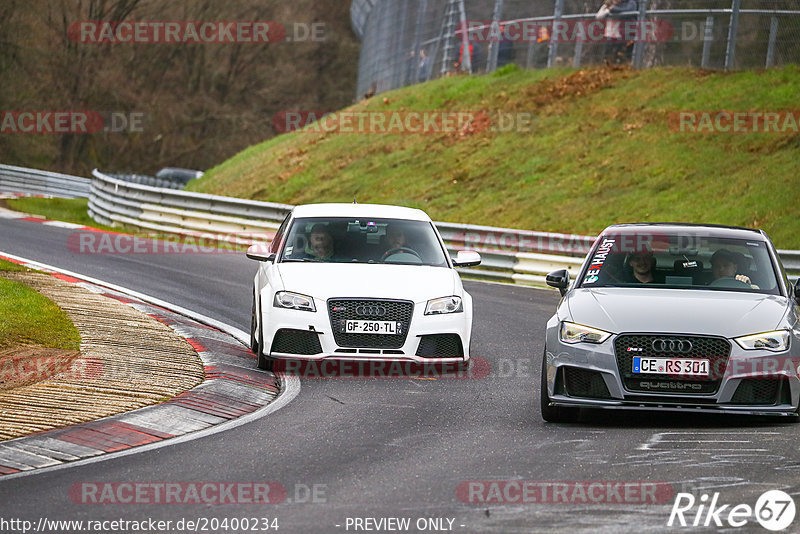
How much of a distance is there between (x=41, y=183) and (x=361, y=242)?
3236 centimetres

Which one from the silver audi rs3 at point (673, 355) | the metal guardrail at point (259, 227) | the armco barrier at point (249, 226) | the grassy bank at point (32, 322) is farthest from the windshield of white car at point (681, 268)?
the armco barrier at point (249, 226)

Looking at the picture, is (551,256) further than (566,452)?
Yes

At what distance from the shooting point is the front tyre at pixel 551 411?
931cm

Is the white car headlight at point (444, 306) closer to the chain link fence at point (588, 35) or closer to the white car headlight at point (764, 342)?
the white car headlight at point (764, 342)

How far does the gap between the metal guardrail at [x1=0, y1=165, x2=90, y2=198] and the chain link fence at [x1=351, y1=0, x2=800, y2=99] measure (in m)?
11.5

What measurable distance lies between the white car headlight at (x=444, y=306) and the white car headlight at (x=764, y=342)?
127 inches

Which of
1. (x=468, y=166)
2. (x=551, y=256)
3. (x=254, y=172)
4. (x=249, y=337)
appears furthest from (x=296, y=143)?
(x=249, y=337)

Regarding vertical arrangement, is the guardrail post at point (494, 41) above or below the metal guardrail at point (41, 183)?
above

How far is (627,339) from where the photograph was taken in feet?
29.5

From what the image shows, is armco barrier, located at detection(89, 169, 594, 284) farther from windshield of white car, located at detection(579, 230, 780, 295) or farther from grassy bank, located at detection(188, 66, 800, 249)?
windshield of white car, located at detection(579, 230, 780, 295)

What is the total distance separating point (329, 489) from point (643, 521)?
180 centimetres

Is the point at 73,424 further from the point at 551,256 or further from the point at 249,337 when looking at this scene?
the point at 551,256

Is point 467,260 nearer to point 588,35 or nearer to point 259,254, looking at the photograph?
point 259,254

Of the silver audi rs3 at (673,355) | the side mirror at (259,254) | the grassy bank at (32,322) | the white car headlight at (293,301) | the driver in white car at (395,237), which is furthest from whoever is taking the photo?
the driver in white car at (395,237)
